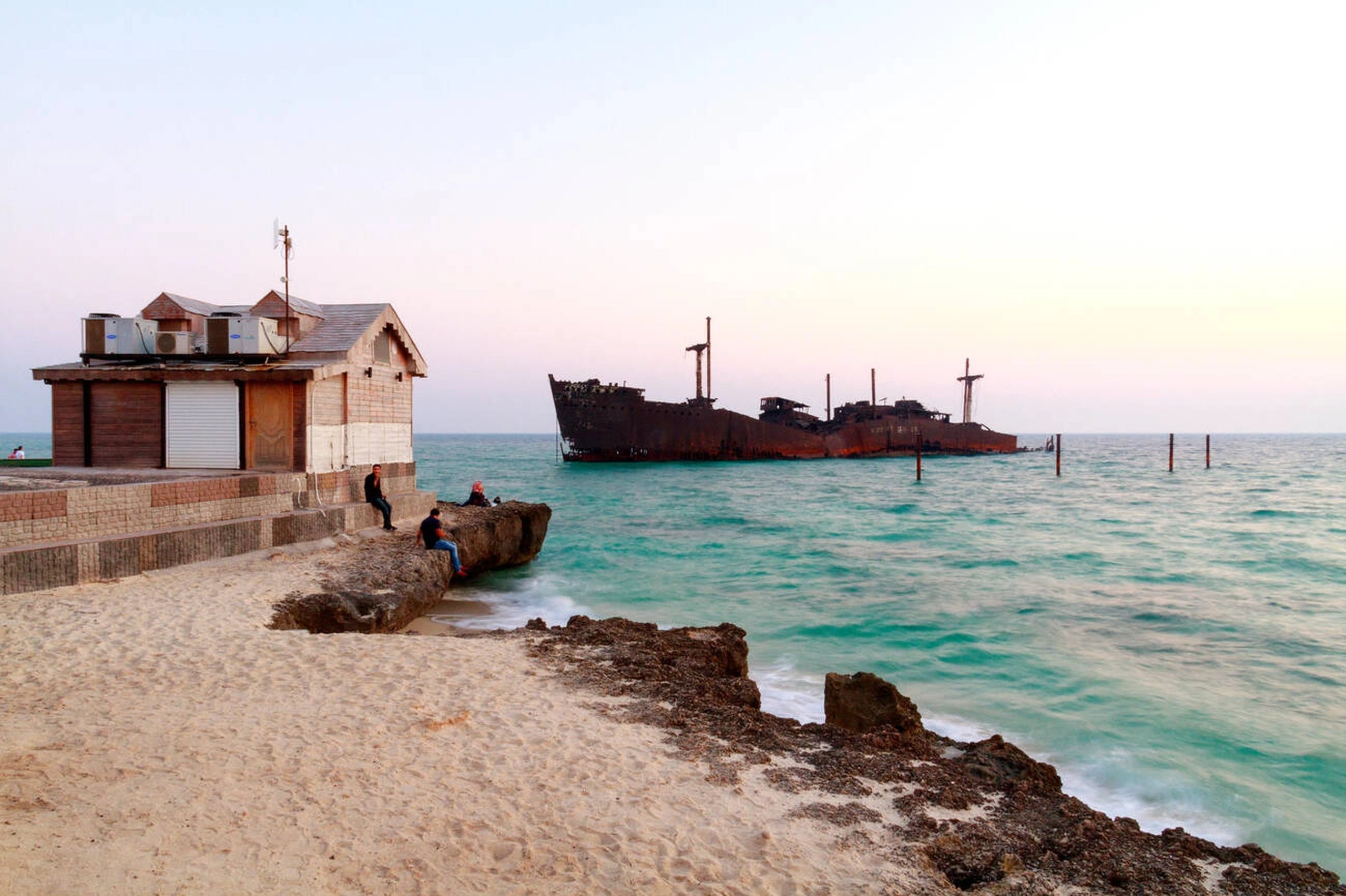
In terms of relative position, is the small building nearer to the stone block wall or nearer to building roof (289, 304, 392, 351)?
building roof (289, 304, 392, 351)

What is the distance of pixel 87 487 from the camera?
30.5 ft

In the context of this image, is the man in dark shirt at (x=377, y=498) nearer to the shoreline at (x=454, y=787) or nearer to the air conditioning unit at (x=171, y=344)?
the air conditioning unit at (x=171, y=344)

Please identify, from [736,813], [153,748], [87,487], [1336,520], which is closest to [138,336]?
[87,487]

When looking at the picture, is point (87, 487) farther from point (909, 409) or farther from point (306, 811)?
point (909, 409)

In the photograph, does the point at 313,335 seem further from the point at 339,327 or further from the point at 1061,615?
the point at 1061,615

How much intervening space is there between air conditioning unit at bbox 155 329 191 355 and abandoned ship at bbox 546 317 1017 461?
115ft

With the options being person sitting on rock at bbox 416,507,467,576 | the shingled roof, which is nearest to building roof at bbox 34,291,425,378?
the shingled roof

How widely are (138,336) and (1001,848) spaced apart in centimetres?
1589

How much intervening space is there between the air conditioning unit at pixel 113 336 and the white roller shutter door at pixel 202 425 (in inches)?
52.0

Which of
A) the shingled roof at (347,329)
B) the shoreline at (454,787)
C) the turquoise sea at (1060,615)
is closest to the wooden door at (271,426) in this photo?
the shingled roof at (347,329)

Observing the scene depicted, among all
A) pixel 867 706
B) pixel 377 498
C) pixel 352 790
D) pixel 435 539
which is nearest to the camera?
pixel 352 790

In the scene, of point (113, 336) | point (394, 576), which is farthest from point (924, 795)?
point (113, 336)

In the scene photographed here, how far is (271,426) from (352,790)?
10.8 metres

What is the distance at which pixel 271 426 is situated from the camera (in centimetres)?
1350
